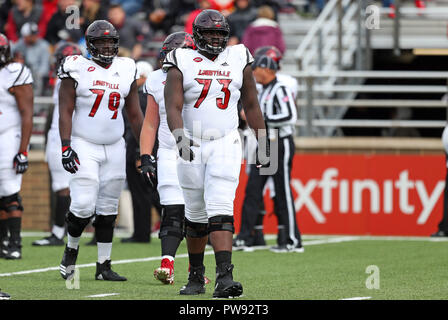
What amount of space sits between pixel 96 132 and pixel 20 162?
2.17 m

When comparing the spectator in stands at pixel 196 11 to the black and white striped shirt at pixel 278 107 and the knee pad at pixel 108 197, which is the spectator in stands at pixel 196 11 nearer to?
the black and white striped shirt at pixel 278 107

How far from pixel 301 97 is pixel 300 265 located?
244 inches

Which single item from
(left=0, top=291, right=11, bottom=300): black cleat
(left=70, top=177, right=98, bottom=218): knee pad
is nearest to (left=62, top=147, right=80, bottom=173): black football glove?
(left=70, top=177, right=98, bottom=218): knee pad

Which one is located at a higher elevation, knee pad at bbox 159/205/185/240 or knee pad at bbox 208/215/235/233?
knee pad at bbox 208/215/235/233

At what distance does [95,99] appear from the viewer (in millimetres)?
9414

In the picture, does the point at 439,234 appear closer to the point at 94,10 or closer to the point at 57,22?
the point at 94,10

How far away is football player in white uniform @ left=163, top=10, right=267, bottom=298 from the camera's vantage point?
319 inches

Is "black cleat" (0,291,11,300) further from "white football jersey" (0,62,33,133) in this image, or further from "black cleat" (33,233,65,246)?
"black cleat" (33,233,65,246)

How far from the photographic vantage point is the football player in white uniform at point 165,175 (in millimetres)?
8852

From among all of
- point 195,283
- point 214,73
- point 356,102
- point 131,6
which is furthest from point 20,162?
point 131,6

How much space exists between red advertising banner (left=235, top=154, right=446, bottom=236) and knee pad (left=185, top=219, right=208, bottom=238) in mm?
6491

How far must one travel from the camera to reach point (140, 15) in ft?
69.2

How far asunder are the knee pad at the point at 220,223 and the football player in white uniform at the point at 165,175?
0.86 m
